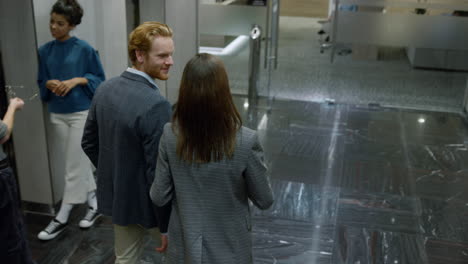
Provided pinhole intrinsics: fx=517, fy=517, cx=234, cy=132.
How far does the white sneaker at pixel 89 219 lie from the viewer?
3.70m

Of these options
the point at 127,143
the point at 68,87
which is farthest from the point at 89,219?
the point at 127,143

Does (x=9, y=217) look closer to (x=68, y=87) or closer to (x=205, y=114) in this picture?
(x=68, y=87)

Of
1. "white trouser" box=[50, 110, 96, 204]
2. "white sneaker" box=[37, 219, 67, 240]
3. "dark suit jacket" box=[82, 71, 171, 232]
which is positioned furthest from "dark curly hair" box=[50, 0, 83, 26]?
"white sneaker" box=[37, 219, 67, 240]

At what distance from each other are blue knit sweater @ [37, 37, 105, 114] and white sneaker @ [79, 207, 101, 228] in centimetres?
77

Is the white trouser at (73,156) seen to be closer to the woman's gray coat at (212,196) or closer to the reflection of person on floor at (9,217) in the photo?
the reflection of person on floor at (9,217)

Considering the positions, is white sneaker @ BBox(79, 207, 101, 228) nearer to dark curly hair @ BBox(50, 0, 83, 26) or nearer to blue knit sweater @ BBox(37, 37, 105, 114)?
blue knit sweater @ BBox(37, 37, 105, 114)

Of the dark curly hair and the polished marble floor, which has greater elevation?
the dark curly hair

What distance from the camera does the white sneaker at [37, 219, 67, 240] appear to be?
3.55 meters

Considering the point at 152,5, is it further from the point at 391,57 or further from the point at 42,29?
the point at 391,57

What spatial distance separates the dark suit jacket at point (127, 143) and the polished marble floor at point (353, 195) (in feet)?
3.83

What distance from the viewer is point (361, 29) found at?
654 cm

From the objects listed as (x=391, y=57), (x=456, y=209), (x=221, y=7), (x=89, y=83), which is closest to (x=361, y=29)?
(x=391, y=57)

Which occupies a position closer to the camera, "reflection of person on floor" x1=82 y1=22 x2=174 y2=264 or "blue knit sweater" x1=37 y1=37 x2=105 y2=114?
"reflection of person on floor" x1=82 y1=22 x2=174 y2=264

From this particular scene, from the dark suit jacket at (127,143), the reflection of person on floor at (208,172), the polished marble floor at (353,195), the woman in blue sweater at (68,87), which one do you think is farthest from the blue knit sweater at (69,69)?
the reflection of person on floor at (208,172)
